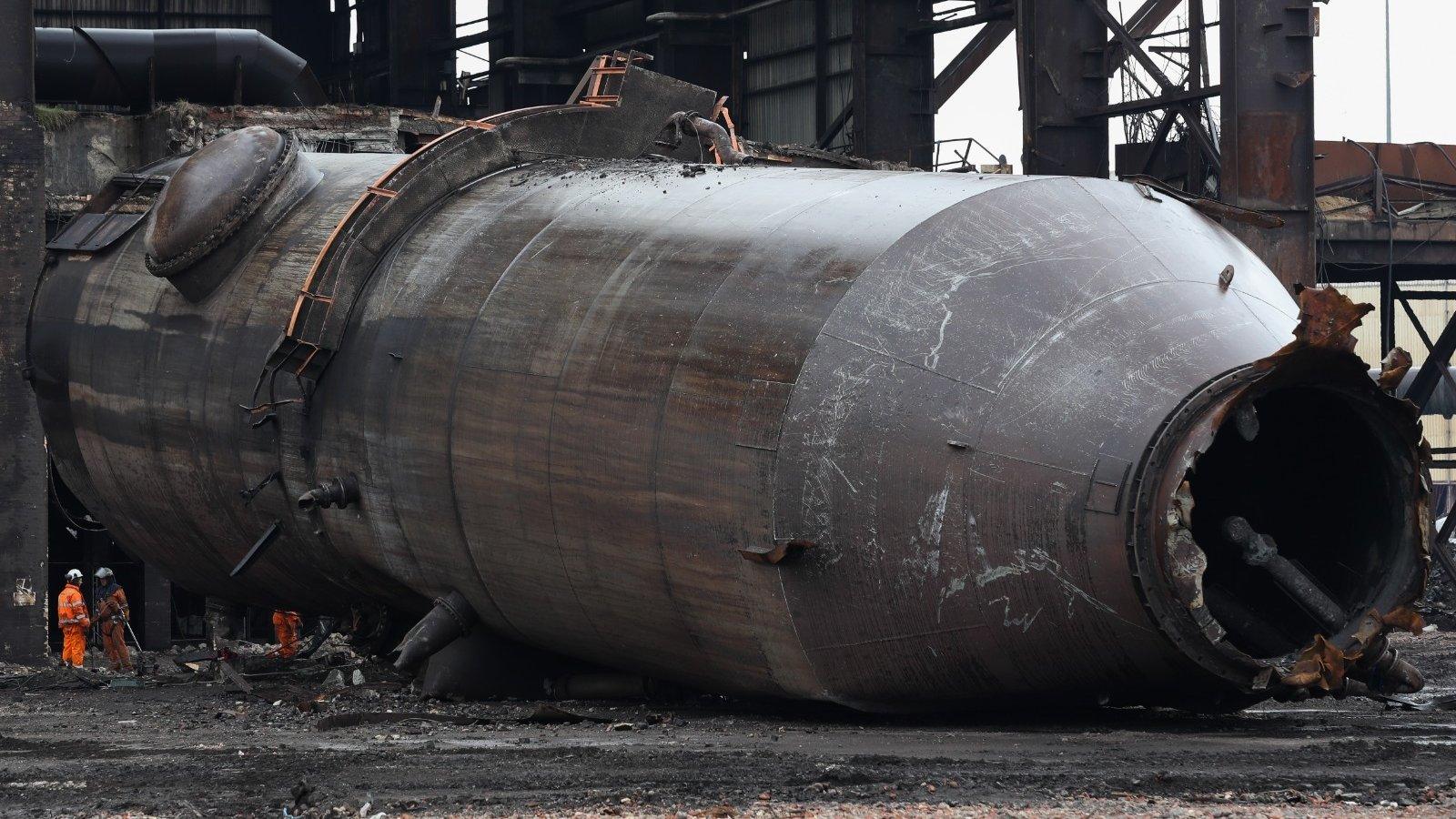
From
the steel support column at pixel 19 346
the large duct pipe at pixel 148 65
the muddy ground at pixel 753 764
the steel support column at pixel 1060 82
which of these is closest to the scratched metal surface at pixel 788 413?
the muddy ground at pixel 753 764

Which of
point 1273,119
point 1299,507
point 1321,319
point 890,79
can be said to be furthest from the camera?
point 890,79

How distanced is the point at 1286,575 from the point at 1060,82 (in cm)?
1544

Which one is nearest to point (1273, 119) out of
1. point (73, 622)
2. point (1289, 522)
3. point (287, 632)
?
point (1289, 522)

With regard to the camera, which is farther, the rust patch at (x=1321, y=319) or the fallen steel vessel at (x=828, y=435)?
the fallen steel vessel at (x=828, y=435)

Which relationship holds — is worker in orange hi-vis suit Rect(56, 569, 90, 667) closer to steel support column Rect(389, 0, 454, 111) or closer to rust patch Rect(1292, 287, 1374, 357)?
rust patch Rect(1292, 287, 1374, 357)

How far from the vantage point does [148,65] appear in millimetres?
27344

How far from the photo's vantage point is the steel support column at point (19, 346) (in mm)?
18672

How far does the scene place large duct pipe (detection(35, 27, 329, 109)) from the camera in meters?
27.3

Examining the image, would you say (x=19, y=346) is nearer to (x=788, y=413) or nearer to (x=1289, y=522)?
(x=788, y=413)

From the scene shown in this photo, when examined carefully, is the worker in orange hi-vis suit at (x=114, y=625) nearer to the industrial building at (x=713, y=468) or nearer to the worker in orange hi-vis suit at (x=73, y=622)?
the worker in orange hi-vis suit at (x=73, y=622)

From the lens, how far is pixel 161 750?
995 cm

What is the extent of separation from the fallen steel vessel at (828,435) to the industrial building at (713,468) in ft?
0.08

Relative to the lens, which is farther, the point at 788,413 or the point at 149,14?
the point at 149,14

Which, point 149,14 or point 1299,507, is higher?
point 149,14
